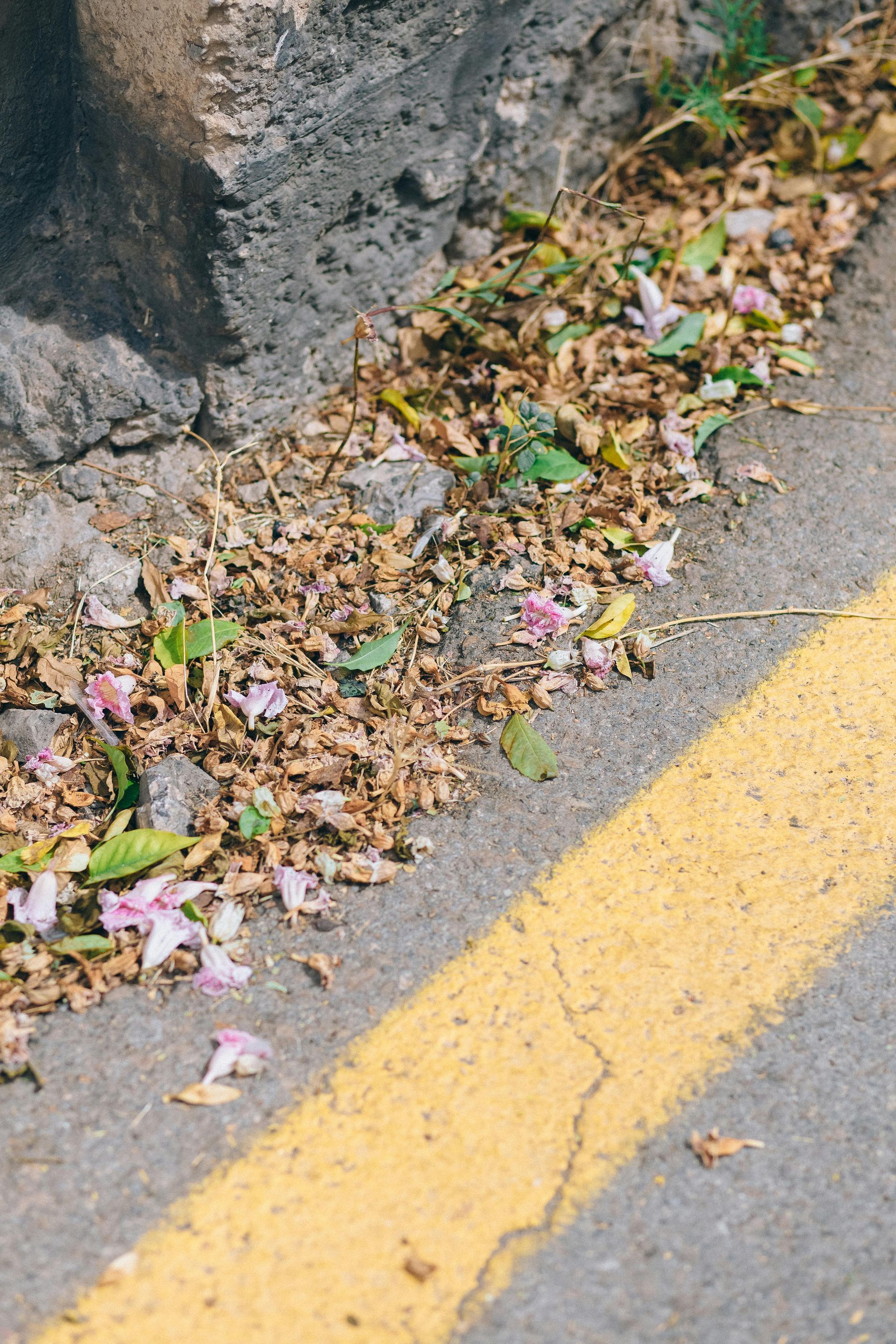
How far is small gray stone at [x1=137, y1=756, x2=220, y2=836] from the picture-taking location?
1870 mm

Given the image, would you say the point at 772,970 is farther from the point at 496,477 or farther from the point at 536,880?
the point at 496,477

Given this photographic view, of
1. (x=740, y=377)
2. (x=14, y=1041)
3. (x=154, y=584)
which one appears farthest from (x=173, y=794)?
(x=740, y=377)

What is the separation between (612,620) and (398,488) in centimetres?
69

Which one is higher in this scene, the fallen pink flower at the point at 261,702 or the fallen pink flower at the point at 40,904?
the fallen pink flower at the point at 261,702

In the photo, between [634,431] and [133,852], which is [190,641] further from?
[634,431]

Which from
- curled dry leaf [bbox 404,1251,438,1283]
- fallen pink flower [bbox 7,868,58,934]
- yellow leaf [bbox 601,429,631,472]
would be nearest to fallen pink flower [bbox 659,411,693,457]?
yellow leaf [bbox 601,429,631,472]

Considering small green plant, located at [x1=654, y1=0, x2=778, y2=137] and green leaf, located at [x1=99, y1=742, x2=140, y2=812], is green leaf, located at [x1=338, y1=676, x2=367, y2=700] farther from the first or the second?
small green plant, located at [x1=654, y1=0, x2=778, y2=137]

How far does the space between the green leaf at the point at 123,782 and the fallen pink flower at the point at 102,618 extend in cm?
37

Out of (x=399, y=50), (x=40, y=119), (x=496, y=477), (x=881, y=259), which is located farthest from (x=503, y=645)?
(x=881, y=259)

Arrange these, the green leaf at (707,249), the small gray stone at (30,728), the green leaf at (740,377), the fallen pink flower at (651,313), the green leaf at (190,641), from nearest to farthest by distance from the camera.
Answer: the small gray stone at (30,728) → the green leaf at (190,641) → the green leaf at (740,377) → the fallen pink flower at (651,313) → the green leaf at (707,249)

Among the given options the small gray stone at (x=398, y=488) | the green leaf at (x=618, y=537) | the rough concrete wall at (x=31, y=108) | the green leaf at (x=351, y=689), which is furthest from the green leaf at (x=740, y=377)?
the rough concrete wall at (x=31, y=108)

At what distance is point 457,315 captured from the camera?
257 centimetres

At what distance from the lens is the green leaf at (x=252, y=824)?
6.08 ft

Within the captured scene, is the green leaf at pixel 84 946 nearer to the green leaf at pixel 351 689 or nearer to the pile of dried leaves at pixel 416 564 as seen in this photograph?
the pile of dried leaves at pixel 416 564
